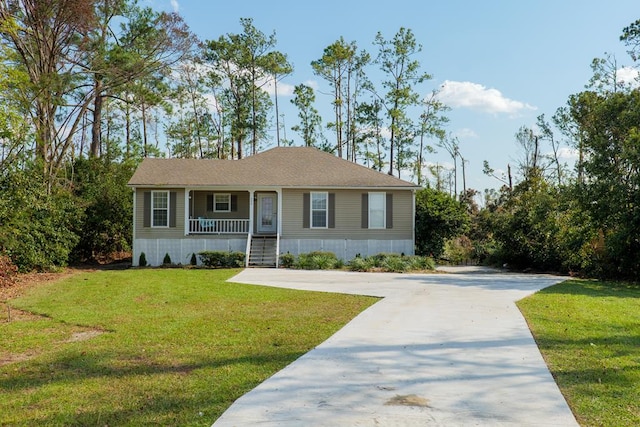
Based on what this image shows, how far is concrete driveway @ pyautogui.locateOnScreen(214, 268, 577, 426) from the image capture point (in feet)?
13.8

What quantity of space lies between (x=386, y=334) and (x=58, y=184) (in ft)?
60.7

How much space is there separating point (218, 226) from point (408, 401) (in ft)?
60.2

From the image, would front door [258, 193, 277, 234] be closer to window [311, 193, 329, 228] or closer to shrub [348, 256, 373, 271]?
window [311, 193, 329, 228]

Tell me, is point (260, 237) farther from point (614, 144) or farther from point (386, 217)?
point (614, 144)

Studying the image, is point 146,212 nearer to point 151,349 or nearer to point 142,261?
point 142,261

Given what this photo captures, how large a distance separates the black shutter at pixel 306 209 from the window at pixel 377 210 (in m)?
2.73

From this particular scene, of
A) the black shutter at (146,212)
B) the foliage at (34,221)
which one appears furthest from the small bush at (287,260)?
the foliage at (34,221)

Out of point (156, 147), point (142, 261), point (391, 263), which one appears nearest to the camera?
point (391, 263)

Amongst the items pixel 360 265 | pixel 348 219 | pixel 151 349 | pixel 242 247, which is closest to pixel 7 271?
pixel 242 247

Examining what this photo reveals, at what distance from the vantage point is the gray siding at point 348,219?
21984 mm

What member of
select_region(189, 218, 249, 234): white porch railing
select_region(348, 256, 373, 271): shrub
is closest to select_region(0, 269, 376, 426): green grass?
select_region(348, 256, 373, 271): shrub

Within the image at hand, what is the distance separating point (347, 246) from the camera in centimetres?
2167

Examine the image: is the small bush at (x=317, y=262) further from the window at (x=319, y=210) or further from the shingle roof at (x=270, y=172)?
the shingle roof at (x=270, y=172)

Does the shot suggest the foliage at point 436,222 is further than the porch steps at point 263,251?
Yes
